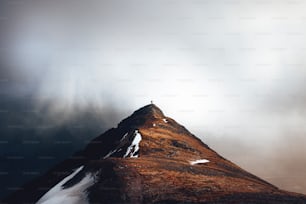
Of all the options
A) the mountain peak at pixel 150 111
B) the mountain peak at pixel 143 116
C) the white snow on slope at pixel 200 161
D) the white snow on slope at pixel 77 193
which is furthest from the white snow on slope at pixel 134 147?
the mountain peak at pixel 150 111

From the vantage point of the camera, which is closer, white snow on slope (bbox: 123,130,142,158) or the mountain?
the mountain

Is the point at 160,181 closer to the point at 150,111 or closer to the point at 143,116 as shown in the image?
the point at 143,116

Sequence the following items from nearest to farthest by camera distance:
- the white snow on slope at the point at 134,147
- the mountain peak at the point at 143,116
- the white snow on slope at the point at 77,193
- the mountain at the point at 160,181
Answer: the mountain at the point at 160,181, the white snow on slope at the point at 77,193, the white snow on slope at the point at 134,147, the mountain peak at the point at 143,116

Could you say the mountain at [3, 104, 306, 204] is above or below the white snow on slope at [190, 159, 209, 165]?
below

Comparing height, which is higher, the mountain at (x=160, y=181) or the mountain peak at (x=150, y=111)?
the mountain peak at (x=150, y=111)

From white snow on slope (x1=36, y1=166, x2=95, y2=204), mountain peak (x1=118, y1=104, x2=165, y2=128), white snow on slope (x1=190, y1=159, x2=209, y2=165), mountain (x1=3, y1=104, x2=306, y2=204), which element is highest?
mountain peak (x1=118, y1=104, x2=165, y2=128)

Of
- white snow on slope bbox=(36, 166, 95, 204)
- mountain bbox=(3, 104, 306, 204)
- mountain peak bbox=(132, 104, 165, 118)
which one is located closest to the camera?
mountain bbox=(3, 104, 306, 204)

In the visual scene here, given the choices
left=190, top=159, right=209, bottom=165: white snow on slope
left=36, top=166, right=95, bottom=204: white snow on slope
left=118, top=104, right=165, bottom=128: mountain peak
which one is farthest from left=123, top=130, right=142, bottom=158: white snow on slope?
left=118, top=104, right=165, bottom=128: mountain peak

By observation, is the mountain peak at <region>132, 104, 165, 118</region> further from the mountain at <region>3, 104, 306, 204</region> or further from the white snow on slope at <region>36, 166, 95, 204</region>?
the white snow on slope at <region>36, 166, 95, 204</region>

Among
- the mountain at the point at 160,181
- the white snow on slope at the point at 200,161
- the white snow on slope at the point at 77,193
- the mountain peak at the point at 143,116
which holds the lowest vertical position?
the white snow on slope at the point at 77,193

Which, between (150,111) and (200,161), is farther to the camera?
(150,111)

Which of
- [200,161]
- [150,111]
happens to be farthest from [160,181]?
[150,111]

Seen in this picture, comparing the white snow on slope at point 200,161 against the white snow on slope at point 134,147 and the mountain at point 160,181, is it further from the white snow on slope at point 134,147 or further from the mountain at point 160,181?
the white snow on slope at point 134,147

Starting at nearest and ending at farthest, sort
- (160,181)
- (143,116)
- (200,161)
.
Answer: (160,181), (200,161), (143,116)
